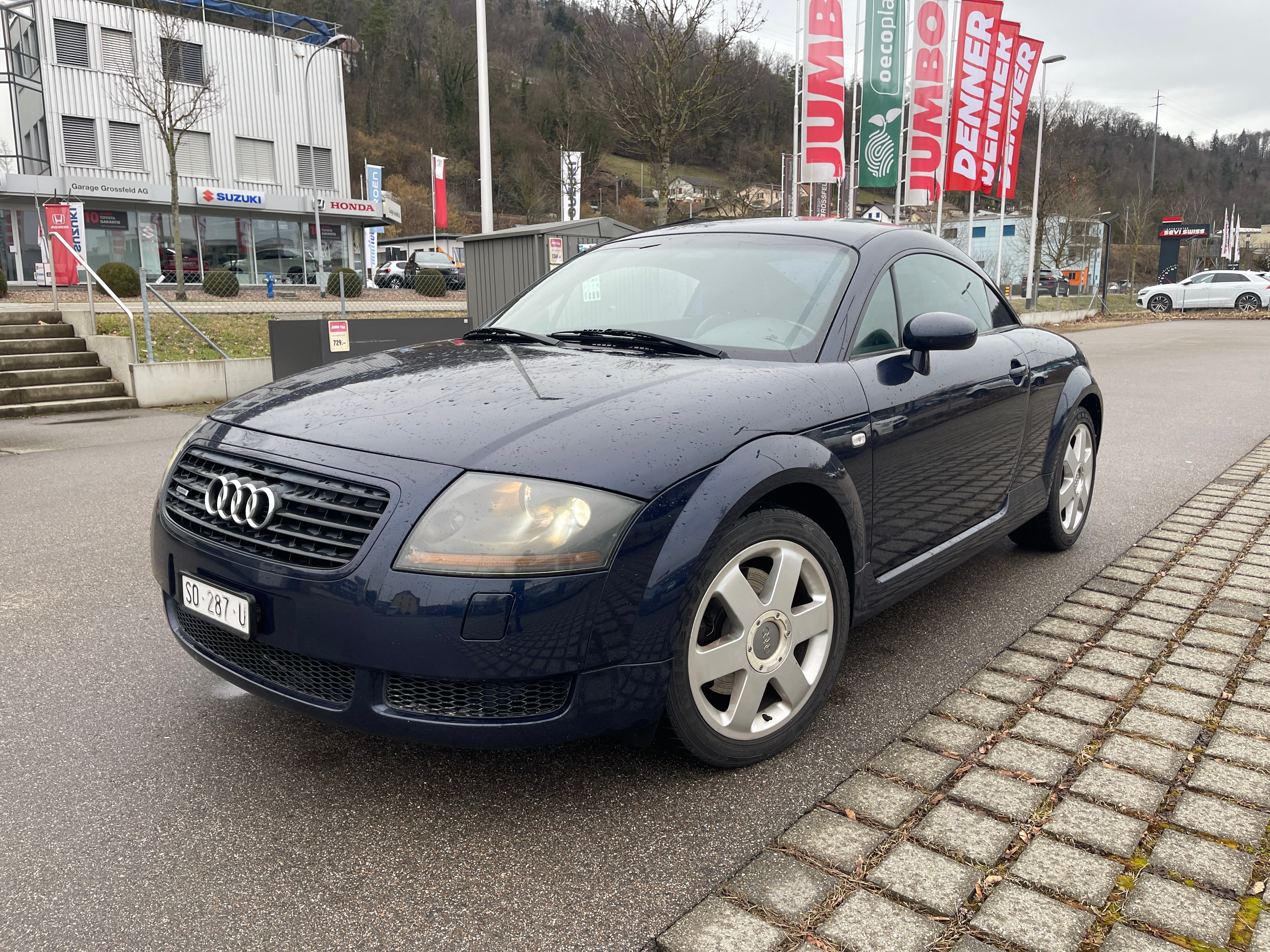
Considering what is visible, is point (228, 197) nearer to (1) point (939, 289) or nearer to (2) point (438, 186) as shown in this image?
(2) point (438, 186)

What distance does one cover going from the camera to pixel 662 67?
55.3ft

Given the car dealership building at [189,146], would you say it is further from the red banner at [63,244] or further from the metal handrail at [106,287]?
the metal handrail at [106,287]

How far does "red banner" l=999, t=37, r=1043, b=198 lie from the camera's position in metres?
25.7

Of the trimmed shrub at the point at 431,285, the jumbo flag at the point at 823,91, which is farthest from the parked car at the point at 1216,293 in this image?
the trimmed shrub at the point at 431,285

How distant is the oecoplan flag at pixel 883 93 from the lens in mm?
20422

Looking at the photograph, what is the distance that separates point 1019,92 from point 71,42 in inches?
A: 1335

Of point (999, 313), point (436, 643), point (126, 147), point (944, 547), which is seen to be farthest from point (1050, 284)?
point (436, 643)

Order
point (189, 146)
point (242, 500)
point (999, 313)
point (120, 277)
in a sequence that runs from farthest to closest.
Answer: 1. point (189, 146)
2. point (120, 277)
3. point (999, 313)
4. point (242, 500)

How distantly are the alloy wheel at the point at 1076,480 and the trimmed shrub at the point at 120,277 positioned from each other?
72.9ft

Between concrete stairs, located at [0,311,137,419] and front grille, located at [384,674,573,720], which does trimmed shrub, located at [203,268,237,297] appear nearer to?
concrete stairs, located at [0,311,137,419]

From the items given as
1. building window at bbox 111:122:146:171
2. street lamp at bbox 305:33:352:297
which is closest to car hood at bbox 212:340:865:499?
street lamp at bbox 305:33:352:297

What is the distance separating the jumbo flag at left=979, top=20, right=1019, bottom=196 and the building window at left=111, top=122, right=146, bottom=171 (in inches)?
1237

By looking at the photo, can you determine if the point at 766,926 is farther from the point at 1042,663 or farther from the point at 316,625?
the point at 1042,663

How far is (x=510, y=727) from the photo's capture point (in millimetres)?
2219
